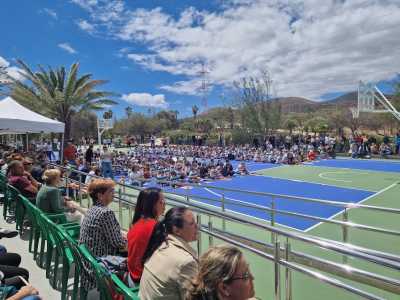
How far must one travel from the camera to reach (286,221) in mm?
10188

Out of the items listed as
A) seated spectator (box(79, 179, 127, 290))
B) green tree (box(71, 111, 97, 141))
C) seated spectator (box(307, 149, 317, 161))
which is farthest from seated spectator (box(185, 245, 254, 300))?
green tree (box(71, 111, 97, 141))

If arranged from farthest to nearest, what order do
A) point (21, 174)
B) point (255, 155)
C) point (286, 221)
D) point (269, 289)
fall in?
1. point (255, 155)
2. point (286, 221)
3. point (21, 174)
4. point (269, 289)

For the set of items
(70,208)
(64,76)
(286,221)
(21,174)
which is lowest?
(286,221)

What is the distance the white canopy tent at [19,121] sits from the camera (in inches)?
329

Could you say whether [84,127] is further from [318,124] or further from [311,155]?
[311,155]

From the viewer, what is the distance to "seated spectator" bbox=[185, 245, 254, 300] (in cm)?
164

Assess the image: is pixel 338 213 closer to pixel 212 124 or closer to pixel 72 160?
pixel 72 160

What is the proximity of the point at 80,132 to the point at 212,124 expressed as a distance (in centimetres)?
2747

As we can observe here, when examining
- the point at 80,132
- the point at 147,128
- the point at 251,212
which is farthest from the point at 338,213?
the point at 147,128

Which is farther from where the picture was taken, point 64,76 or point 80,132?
point 80,132

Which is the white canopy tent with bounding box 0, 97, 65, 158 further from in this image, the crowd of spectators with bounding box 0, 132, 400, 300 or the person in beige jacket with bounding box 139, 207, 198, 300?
the person in beige jacket with bounding box 139, 207, 198, 300

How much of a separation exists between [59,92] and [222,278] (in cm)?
1943

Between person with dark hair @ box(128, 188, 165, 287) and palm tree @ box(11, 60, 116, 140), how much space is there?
17559 millimetres

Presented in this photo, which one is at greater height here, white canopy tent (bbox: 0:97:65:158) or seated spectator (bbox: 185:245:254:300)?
white canopy tent (bbox: 0:97:65:158)
